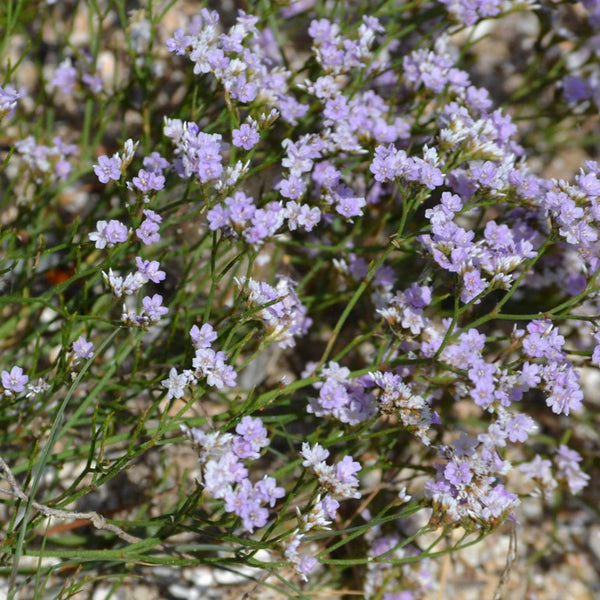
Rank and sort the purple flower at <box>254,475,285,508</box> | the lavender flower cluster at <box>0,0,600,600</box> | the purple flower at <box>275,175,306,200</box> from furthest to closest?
the purple flower at <box>275,175,306,200</box> → the lavender flower cluster at <box>0,0,600,600</box> → the purple flower at <box>254,475,285,508</box>

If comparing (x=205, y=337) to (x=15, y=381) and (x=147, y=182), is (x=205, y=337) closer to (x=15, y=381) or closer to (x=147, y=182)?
(x=147, y=182)

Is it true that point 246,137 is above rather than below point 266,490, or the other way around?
above

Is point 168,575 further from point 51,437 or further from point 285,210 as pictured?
point 285,210

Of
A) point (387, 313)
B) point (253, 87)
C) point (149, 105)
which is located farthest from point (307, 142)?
point (149, 105)

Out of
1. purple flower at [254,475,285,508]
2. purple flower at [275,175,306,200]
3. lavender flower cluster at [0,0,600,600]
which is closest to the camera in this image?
purple flower at [254,475,285,508]

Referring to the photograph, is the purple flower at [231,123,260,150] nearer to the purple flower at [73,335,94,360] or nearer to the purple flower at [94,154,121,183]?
the purple flower at [94,154,121,183]

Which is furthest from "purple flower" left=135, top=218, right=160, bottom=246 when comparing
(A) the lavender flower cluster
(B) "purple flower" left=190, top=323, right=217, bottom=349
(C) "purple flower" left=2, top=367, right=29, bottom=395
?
(C) "purple flower" left=2, top=367, right=29, bottom=395

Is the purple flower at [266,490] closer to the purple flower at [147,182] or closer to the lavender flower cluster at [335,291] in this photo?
the lavender flower cluster at [335,291]

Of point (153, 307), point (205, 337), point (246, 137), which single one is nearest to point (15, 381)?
point (153, 307)

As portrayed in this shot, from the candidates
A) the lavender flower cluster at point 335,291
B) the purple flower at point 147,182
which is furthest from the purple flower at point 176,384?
the purple flower at point 147,182
